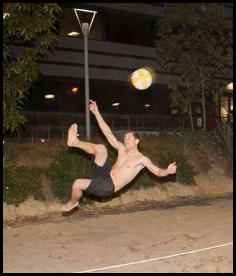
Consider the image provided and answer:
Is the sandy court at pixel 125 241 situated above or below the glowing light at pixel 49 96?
below

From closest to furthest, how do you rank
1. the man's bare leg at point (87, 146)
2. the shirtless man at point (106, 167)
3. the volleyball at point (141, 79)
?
the man's bare leg at point (87, 146)
the shirtless man at point (106, 167)
the volleyball at point (141, 79)

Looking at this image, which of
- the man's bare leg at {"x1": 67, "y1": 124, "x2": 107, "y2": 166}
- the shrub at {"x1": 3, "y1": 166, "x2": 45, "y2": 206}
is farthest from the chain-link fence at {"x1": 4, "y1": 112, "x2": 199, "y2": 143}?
the man's bare leg at {"x1": 67, "y1": 124, "x2": 107, "y2": 166}

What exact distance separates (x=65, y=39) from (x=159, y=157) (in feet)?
31.5

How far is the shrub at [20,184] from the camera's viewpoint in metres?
12.2

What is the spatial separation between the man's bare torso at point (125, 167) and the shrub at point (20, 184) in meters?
5.29

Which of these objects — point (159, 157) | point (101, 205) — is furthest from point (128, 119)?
point (101, 205)

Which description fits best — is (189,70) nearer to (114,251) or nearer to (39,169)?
(39,169)

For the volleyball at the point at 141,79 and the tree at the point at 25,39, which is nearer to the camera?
the tree at the point at 25,39

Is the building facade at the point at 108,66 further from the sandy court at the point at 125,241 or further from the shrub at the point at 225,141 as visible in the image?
the sandy court at the point at 125,241

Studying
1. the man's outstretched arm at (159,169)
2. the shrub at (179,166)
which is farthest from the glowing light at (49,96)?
the man's outstretched arm at (159,169)

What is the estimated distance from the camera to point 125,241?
9.69 meters

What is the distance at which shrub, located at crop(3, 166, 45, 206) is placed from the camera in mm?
12242

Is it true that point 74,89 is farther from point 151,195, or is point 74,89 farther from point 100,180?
point 100,180

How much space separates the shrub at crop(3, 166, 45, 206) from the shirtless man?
4923 mm
